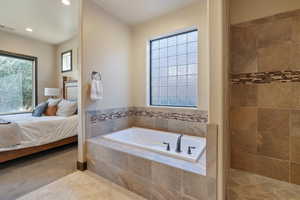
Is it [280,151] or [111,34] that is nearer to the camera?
[280,151]

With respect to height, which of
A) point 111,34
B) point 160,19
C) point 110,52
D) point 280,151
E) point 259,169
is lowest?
point 259,169

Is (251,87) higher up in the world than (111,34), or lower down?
lower down

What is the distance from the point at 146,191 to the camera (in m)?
1.51

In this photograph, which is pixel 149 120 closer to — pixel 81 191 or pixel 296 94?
pixel 81 191

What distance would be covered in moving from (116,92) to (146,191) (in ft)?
5.68

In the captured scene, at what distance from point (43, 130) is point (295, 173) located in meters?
Answer: 3.64

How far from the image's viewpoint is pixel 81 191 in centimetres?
162

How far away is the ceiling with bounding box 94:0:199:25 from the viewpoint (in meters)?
2.20

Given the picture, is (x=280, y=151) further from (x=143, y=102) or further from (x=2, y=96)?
(x=2, y=96)

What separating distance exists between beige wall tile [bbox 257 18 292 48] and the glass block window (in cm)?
91

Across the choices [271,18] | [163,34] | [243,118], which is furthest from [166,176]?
[163,34]

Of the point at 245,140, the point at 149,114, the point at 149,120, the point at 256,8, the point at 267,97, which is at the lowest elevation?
the point at 245,140

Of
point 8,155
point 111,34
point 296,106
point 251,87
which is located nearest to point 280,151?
point 296,106

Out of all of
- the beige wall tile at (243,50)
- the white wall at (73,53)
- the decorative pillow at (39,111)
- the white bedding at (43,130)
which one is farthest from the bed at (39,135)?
the beige wall tile at (243,50)
